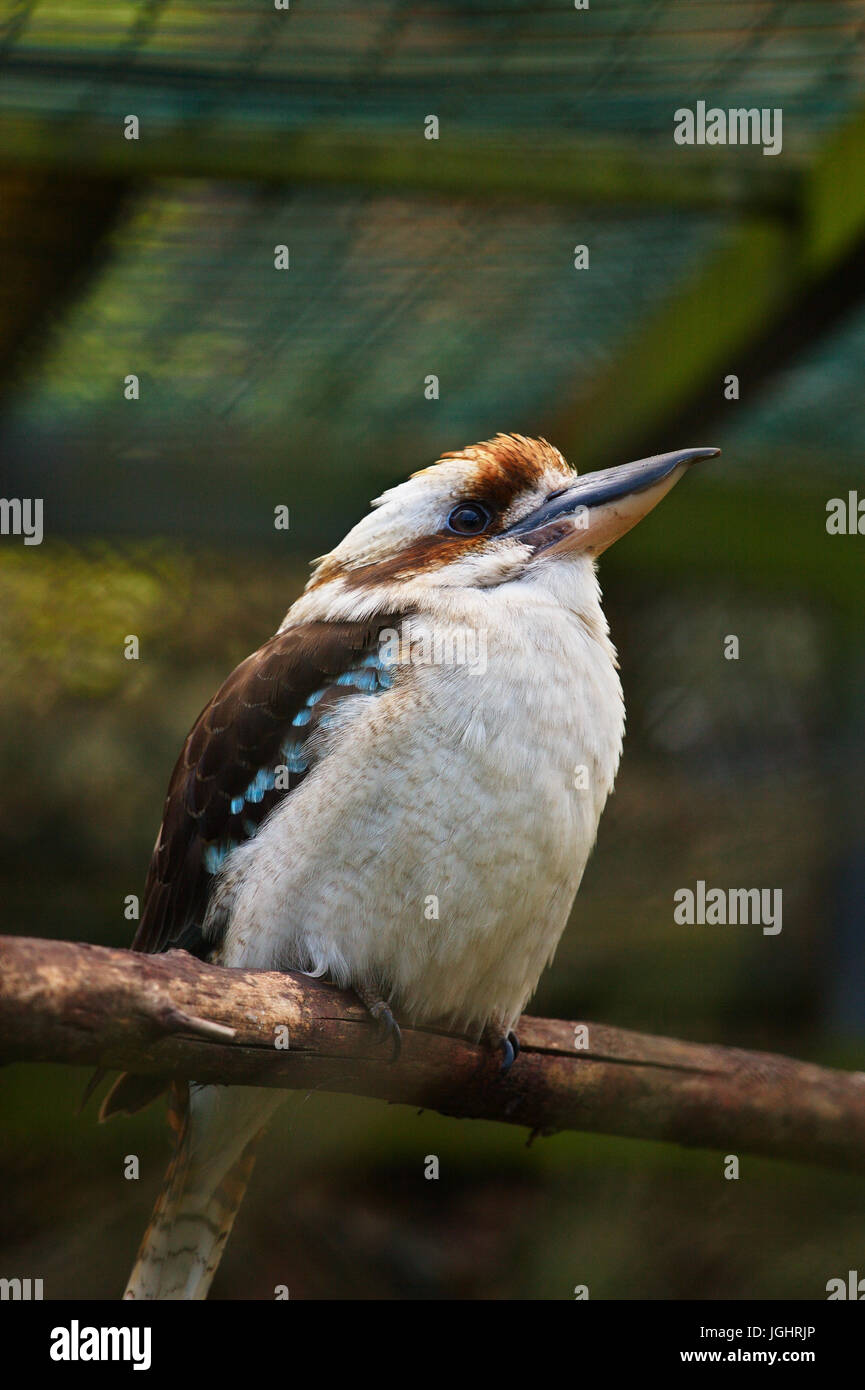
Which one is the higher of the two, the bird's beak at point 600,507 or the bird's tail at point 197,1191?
the bird's beak at point 600,507

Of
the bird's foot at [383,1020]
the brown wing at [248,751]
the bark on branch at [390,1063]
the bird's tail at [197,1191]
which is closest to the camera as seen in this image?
the bark on branch at [390,1063]

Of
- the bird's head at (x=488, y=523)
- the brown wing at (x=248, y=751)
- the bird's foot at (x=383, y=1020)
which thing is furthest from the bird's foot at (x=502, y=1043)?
the bird's head at (x=488, y=523)

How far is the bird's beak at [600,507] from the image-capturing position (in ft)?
5.39

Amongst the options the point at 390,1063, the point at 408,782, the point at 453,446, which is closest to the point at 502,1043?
the point at 390,1063

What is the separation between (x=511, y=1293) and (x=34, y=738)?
1273 millimetres

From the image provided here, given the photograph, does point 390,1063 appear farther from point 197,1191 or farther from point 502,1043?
point 197,1191

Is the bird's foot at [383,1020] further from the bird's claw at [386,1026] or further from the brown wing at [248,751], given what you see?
the brown wing at [248,751]

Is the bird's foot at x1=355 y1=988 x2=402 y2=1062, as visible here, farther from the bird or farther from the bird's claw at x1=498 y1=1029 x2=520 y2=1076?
the bird's claw at x1=498 y1=1029 x2=520 y2=1076

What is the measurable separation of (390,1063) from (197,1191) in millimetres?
411

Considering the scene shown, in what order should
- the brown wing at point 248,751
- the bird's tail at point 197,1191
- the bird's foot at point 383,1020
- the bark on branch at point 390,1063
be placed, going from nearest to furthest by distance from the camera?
the bark on branch at point 390,1063
the bird's foot at point 383,1020
the brown wing at point 248,751
the bird's tail at point 197,1191

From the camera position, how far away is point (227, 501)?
2.18m

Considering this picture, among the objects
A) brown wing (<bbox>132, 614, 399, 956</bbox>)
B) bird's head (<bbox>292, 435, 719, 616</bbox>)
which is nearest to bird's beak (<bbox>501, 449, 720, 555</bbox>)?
bird's head (<bbox>292, 435, 719, 616</bbox>)
